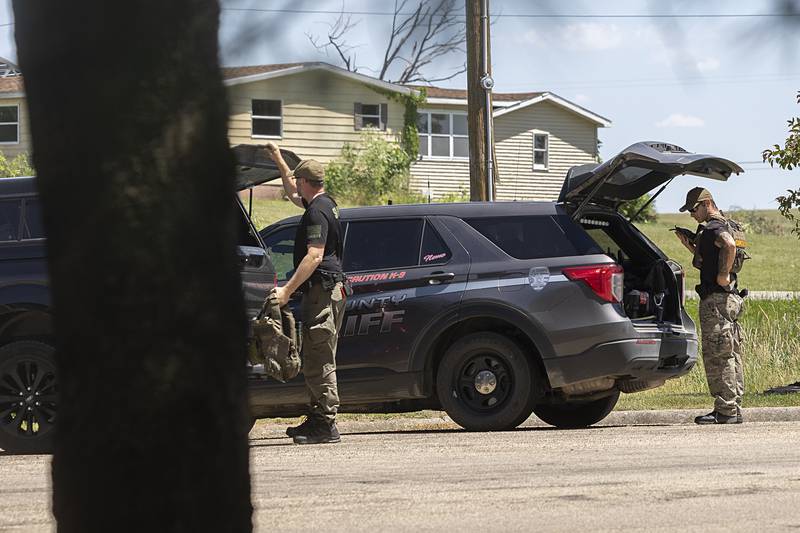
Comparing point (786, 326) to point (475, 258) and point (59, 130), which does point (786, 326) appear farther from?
point (59, 130)

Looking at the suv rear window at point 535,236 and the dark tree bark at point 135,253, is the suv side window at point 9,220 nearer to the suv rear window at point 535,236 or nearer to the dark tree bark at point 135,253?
the suv rear window at point 535,236

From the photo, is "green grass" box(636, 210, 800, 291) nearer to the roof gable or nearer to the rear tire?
the rear tire

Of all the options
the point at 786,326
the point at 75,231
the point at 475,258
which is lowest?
the point at 786,326

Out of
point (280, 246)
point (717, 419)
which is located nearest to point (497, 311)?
point (280, 246)

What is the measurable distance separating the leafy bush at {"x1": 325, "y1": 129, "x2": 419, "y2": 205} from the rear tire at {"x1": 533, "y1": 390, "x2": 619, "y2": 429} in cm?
942

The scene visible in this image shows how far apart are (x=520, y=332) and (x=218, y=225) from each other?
6.92 meters

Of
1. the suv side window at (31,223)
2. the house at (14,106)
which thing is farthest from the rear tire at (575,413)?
the house at (14,106)

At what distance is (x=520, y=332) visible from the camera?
10.5 meters

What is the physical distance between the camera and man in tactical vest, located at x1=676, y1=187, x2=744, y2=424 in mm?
11180

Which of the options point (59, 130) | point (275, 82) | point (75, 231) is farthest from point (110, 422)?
Result: point (275, 82)

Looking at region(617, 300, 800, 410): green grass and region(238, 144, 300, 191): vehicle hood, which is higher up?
region(238, 144, 300, 191): vehicle hood

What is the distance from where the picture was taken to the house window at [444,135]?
145 ft

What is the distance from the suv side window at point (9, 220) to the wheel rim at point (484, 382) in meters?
3.35

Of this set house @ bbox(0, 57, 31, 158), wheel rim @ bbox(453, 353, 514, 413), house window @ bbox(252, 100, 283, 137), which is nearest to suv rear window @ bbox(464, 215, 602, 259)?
wheel rim @ bbox(453, 353, 514, 413)
